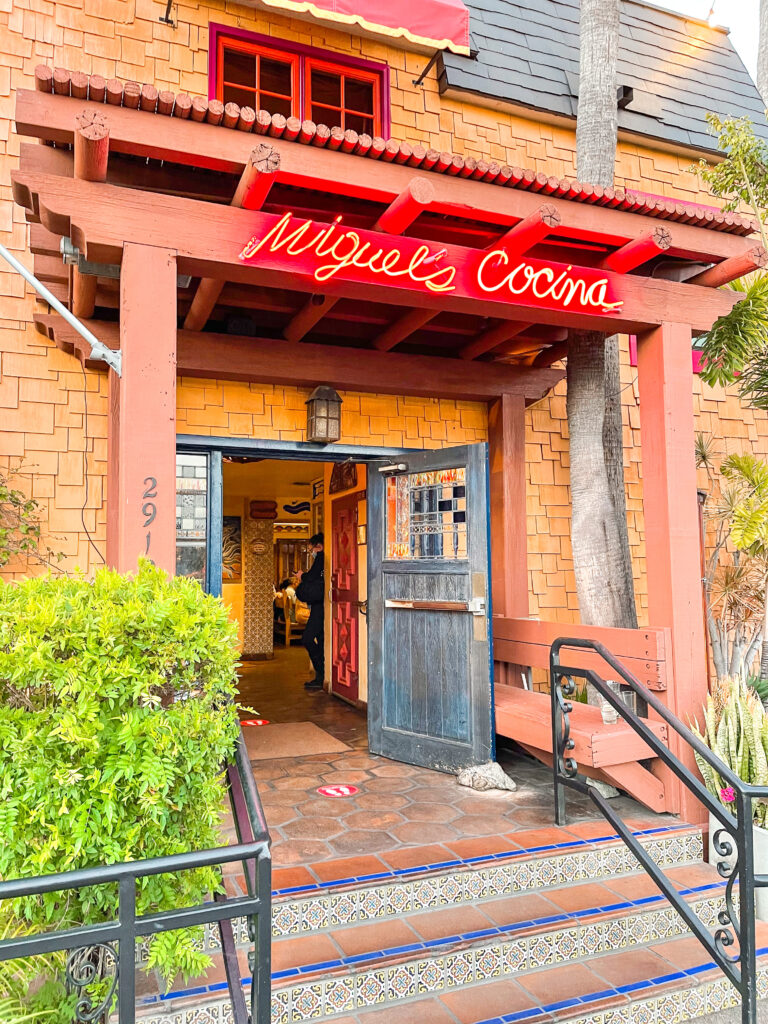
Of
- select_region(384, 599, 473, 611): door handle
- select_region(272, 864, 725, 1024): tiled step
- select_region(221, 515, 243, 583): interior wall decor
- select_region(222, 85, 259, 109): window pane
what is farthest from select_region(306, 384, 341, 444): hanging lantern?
select_region(221, 515, 243, 583): interior wall decor

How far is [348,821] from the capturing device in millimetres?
4043

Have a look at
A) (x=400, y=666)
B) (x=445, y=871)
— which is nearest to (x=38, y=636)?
(x=445, y=871)

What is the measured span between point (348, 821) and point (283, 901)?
1014 millimetres

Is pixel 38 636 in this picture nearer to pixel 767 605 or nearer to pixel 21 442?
pixel 21 442

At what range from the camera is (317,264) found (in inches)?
143

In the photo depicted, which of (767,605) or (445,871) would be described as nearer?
(445,871)

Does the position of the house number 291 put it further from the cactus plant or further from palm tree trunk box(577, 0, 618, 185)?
palm tree trunk box(577, 0, 618, 185)

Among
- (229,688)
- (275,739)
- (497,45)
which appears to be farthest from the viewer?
(497,45)

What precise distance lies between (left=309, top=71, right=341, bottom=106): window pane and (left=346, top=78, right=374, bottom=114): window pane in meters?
0.09

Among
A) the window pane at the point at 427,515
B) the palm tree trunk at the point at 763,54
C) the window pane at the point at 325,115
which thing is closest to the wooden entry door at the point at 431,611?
the window pane at the point at 427,515

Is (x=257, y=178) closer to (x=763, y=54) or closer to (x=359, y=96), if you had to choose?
(x=359, y=96)

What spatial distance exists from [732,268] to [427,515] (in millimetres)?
2591

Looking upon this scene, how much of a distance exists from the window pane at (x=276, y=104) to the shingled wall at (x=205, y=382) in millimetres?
494

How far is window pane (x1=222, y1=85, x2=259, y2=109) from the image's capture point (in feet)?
19.4
